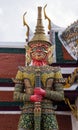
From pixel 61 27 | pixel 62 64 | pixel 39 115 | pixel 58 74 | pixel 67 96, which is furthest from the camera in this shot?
pixel 61 27

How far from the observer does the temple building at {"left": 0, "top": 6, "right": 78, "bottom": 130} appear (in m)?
6.68

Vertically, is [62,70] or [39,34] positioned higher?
[39,34]

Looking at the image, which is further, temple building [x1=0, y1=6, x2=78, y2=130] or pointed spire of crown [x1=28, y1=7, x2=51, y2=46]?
temple building [x1=0, y1=6, x2=78, y2=130]

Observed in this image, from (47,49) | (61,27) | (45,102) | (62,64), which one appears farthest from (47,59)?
(61,27)

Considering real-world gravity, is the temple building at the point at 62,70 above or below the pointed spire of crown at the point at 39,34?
below

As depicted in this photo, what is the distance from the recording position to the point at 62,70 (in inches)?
277

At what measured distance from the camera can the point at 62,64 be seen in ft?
23.3

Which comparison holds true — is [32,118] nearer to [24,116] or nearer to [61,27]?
[24,116]

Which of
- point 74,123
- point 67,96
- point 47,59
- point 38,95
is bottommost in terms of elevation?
point 74,123

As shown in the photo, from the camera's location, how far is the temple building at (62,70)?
6.68 metres

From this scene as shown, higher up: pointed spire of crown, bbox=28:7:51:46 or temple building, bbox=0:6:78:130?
pointed spire of crown, bbox=28:7:51:46

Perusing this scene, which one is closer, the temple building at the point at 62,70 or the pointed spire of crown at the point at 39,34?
the pointed spire of crown at the point at 39,34

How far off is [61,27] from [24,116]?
10.4ft

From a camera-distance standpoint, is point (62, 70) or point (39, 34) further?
point (62, 70)
